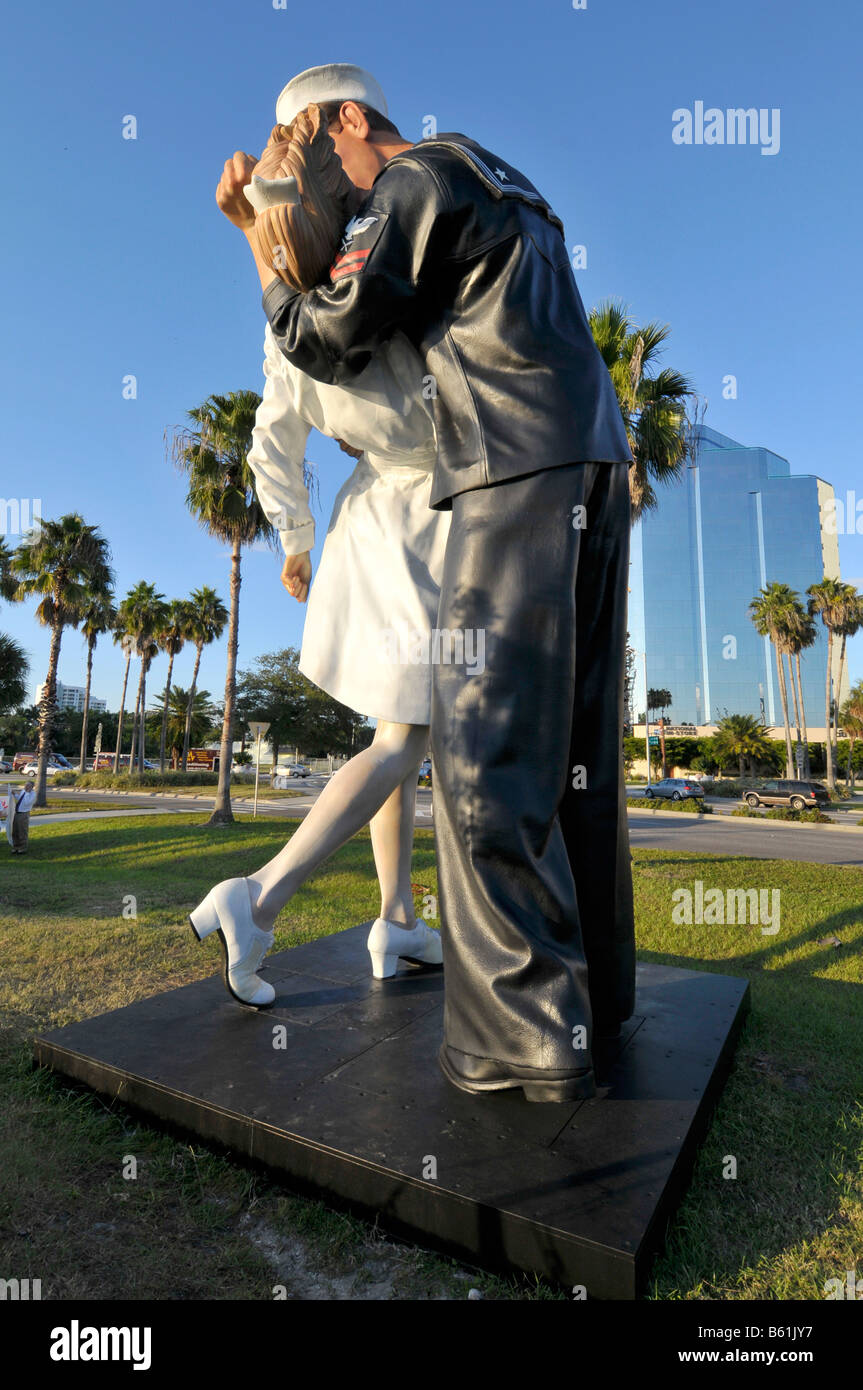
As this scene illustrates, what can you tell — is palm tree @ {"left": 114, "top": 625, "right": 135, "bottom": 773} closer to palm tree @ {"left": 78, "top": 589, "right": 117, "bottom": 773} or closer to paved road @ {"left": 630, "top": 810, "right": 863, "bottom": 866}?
palm tree @ {"left": 78, "top": 589, "right": 117, "bottom": 773}

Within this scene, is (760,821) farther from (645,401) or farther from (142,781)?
(142,781)

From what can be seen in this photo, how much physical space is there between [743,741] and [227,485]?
40309 mm

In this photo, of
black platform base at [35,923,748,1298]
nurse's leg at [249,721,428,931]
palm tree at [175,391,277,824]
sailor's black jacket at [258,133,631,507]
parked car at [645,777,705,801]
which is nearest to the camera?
black platform base at [35,923,748,1298]

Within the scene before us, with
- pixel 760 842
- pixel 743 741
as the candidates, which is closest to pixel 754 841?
A: pixel 760 842

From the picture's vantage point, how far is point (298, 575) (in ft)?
8.52

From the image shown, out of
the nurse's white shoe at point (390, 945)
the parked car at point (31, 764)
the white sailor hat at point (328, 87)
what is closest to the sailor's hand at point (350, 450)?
the white sailor hat at point (328, 87)

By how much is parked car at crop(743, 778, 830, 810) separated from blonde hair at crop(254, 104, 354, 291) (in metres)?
30.6

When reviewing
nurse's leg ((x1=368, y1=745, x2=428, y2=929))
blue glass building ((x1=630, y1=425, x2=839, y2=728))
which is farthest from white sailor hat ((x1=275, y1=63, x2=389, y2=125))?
blue glass building ((x1=630, y1=425, x2=839, y2=728))

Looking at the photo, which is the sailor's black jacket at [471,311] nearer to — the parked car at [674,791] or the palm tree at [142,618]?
the parked car at [674,791]

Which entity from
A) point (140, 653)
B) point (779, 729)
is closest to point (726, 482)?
point (779, 729)

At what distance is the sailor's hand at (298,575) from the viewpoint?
257 centimetres

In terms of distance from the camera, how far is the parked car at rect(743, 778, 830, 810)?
29.8 metres
